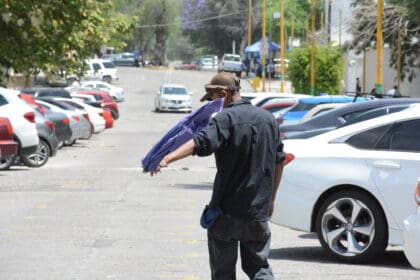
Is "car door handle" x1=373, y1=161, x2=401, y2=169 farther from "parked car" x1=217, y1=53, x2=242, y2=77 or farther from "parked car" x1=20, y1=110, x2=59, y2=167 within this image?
"parked car" x1=217, y1=53, x2=242, y2=77

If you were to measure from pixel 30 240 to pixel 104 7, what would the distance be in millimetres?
21189

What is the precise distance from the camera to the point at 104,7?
33312mm

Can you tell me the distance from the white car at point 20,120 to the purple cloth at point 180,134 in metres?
15.6

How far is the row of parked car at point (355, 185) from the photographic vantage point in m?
10.7

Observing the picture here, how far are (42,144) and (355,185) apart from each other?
54.2ft

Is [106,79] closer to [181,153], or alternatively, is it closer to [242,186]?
[242,186]

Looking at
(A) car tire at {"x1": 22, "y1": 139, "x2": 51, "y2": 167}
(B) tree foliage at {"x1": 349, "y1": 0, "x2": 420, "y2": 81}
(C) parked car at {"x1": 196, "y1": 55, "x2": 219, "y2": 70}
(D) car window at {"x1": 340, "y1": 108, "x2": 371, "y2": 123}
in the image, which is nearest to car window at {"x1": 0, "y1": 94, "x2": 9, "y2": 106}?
(A) car tire at {"x1": 22, "y1": 139, "x2": 51, "y2": 167}

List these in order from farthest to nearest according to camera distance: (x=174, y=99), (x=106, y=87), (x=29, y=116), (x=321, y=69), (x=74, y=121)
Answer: (x=106, y=87), (x=174, y=99), (x=321, y=69), (x=74, y=121), (x=29, y=116)

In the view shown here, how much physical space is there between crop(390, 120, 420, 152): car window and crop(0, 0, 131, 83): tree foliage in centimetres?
1620

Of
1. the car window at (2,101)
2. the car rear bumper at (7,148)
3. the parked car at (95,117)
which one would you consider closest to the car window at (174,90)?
the parked car at (95,117)

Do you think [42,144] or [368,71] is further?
[368,71]

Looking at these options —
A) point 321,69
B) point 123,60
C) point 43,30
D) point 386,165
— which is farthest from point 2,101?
point 123,60

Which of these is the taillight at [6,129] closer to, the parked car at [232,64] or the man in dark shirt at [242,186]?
the man in dark shirt at [242,186]

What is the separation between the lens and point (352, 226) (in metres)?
10.9
